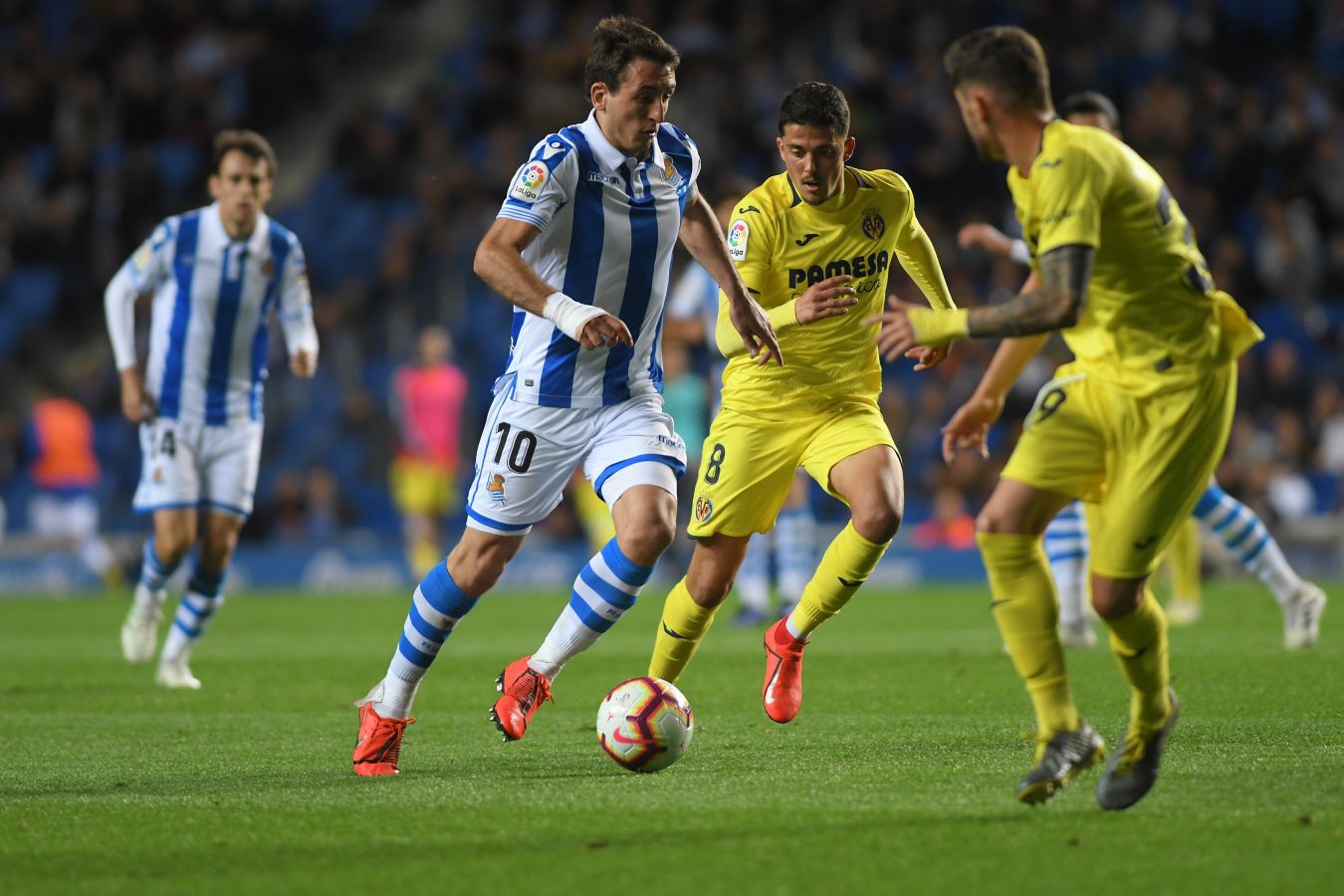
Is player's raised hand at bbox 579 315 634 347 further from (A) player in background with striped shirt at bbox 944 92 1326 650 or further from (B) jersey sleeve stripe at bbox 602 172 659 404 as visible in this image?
(A) player in background with striped shirt at bbox 944 92 1326 650

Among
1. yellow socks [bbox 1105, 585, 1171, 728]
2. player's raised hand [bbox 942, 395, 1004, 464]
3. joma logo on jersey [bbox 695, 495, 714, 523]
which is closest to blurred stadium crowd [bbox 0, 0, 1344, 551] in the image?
joma logo on jersey [bbox 695, 495, 714, 523]

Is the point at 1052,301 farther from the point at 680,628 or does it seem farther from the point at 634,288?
the point at 680,628

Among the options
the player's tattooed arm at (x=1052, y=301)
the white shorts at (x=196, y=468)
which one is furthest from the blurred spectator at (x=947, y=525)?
the player's tattooed arm at (x=1052, y=301)

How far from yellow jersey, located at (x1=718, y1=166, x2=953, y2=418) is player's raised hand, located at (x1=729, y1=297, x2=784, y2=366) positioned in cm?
61

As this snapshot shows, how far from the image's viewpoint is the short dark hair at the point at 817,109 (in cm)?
639

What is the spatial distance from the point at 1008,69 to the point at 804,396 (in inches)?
95.3

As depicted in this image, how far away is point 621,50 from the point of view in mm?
5707

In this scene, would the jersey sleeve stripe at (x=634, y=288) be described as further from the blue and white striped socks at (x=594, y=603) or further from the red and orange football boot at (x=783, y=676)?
the red and orange football boot at (x=783, y=676)

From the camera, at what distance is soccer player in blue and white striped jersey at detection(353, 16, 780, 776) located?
18.8 feet

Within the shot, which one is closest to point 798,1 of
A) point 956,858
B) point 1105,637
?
point 1105,637

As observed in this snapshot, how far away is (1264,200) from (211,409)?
12.2 metres

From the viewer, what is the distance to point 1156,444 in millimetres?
4570

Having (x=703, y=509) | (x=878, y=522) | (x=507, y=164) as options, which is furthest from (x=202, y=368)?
(x=507, y=164)

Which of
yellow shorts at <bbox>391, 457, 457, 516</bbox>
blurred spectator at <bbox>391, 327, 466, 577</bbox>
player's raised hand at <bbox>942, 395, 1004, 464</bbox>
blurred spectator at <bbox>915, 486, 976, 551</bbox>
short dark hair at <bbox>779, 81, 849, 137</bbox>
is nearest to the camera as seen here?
player's raised hand at <bbox>942, 395, 1004, 464</bbox>
